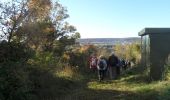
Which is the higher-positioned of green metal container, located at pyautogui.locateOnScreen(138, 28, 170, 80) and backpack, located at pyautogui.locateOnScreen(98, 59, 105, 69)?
green metal container, located at pyautogui.locateOnScreen(138, 28, 170, 80)

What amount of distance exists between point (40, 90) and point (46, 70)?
2.58 m

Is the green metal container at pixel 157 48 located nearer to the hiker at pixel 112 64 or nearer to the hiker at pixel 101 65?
the hiker at pixel 101 65

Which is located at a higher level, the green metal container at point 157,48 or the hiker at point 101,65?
the green metal container at point 157,48

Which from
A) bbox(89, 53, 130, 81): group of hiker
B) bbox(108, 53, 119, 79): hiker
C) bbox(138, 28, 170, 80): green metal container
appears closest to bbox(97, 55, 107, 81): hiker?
bbox(89, 53, 130, 81): group of hiker

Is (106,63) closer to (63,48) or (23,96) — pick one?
(23,96)

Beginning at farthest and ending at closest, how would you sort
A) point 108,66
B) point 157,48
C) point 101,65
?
point 108,66
point 101,65
point 157,48

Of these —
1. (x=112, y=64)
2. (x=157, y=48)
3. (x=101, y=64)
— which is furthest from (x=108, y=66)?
→ (x=157, y=48)

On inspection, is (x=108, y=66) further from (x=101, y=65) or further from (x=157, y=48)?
(x=157, y=48)

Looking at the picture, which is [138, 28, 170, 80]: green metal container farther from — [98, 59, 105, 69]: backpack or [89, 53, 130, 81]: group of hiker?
[89, 53, 130, 81]: group of hiker

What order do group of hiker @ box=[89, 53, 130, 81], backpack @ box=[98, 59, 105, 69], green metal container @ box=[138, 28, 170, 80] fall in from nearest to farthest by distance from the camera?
green metal container @ box=[138, 28, 170, 80], backpack @ box=[98, 59, 105, 69], group of hiker @ box=[89, 53, 130, 81]

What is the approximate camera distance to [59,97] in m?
18.1

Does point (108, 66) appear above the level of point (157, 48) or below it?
below

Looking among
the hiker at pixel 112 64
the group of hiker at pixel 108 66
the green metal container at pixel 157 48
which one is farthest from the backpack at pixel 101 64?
the green metal container at pixel 157 48

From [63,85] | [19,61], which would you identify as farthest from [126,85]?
[19,61]
